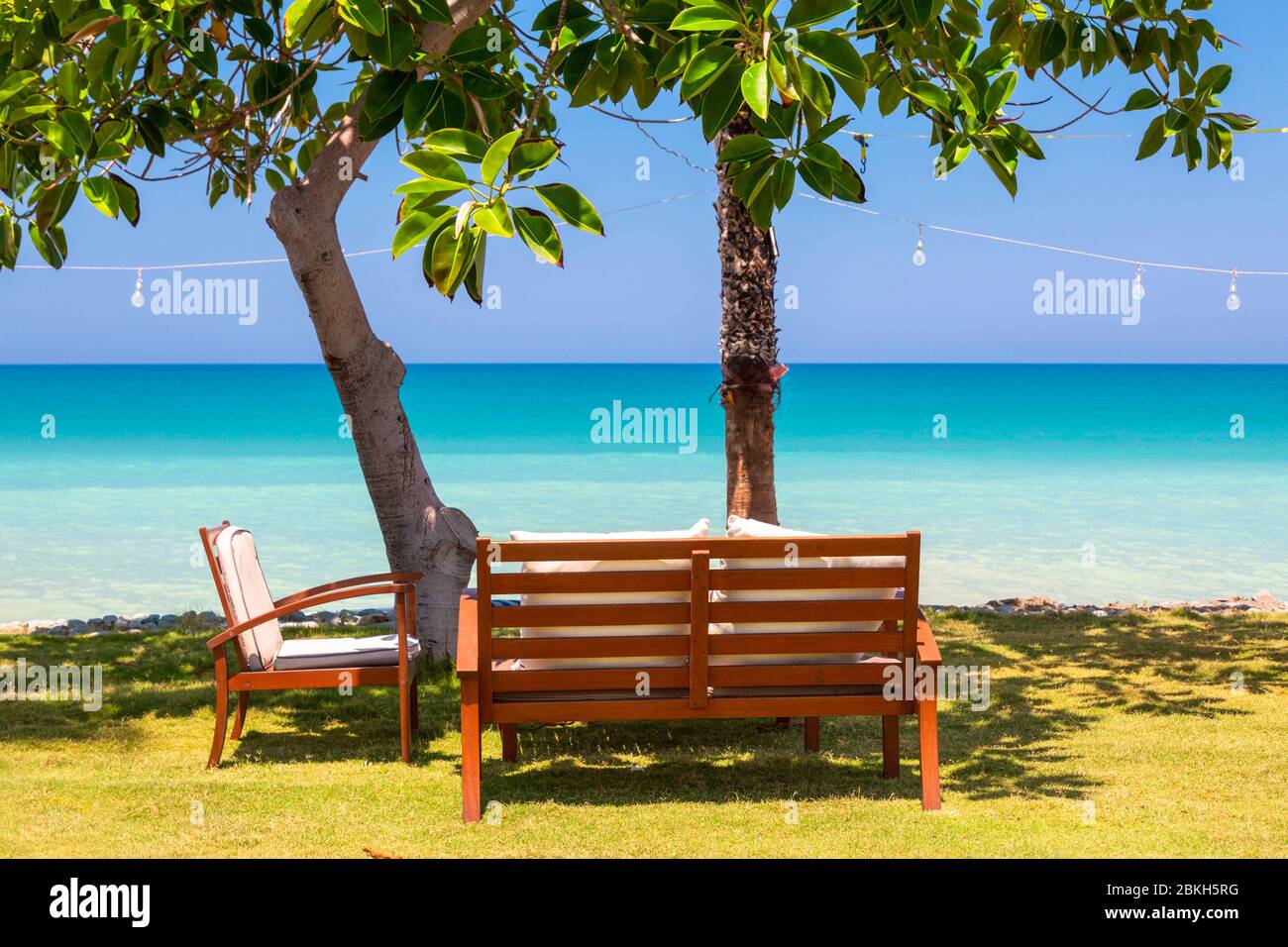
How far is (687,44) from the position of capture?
9.00 ft

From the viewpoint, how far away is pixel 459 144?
2521 mm

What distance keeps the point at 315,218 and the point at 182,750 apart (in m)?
2.45

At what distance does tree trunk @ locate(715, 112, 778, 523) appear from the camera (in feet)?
23.7

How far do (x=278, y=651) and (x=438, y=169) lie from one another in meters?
3.14

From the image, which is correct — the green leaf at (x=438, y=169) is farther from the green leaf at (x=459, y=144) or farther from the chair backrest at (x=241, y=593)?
the chair backrest at (x=241, y=593)

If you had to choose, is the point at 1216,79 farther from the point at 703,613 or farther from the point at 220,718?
the point at 220,718

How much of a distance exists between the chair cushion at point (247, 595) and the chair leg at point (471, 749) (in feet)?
3.96

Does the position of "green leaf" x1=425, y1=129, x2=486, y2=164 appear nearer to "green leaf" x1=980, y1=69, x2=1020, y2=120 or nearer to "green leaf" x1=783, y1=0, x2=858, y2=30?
"green leaf" x1=783, y1=0, x2=858, y2=30

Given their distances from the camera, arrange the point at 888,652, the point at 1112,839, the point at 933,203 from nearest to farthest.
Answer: the point at 1112,839 → the point at 888,652 → the point at 933,203

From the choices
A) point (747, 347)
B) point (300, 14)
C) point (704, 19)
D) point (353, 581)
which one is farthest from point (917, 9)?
point (747, 347)

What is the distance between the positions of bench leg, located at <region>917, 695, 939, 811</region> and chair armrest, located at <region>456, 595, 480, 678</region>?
1427 mm
